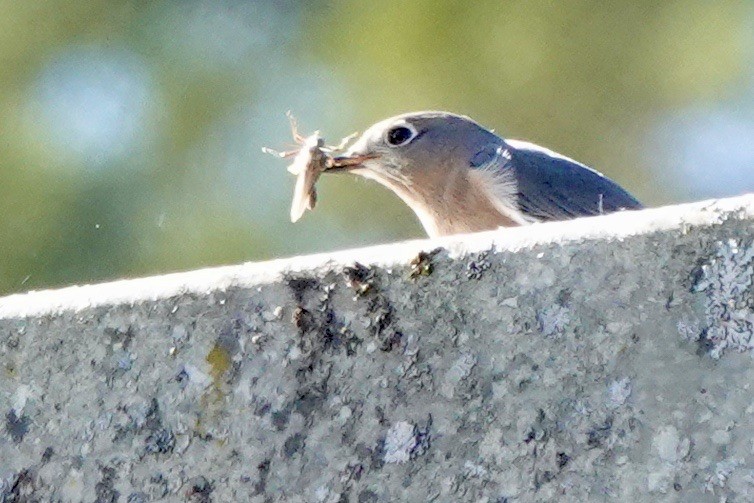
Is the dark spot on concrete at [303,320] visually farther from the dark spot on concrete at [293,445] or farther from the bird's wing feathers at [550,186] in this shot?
the bird's wing feathers at [550,186]

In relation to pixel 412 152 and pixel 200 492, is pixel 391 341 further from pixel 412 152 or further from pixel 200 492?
pixel 412 152

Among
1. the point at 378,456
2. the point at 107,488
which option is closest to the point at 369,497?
the point at 378,456

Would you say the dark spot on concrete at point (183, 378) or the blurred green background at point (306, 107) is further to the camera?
the blurred green background at point (306, 107)

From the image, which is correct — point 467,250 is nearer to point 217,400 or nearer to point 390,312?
point 390,312

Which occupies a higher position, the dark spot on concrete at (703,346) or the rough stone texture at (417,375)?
the dark spot on concrete at (703,346)

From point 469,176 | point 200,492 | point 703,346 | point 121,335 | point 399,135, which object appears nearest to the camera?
point 703,346

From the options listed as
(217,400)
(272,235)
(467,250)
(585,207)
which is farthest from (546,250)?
(272,235)

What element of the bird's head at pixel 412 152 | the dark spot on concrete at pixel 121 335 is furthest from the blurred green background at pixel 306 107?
the dark spot on concrete at pixel 121 335
